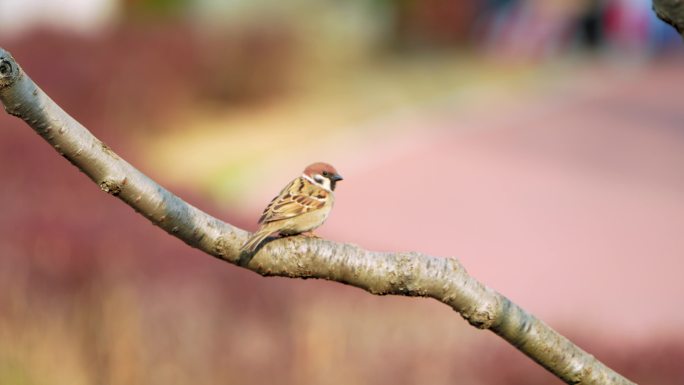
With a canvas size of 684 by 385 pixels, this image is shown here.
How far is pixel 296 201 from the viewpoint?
11.0 ft

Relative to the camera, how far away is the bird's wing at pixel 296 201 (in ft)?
10.6

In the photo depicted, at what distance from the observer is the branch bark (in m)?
2.30

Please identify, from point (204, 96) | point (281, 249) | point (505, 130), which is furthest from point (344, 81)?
point (281, 249)

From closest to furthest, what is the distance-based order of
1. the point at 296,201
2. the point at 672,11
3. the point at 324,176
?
the point at 672,11 < the point at 296,201 < the point at 324,176

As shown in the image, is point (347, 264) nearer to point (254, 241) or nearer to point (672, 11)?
point (254, 241)

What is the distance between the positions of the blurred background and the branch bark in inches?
120

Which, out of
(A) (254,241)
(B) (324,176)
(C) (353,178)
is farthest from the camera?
(C) (353,178)

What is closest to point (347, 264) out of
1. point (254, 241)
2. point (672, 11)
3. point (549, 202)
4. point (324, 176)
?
point (254, 241)

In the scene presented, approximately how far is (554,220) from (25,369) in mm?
7359

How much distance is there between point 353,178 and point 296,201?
10.1 meters

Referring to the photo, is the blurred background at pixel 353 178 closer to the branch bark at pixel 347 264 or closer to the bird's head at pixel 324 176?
the bird's head at pixel 324 176

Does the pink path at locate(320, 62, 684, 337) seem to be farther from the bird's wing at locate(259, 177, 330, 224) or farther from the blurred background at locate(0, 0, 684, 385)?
the bird's wing at locate(259, 177, 330, 224)

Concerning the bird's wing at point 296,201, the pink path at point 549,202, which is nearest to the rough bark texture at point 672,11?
the bird's wing at point 296,201

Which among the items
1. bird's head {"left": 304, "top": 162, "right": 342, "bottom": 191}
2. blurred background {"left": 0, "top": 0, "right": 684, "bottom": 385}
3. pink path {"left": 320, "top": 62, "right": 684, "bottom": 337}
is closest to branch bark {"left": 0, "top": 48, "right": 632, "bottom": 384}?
bird's head {"left": 304, "top": 162, "right": 342, "bottom": 191}
